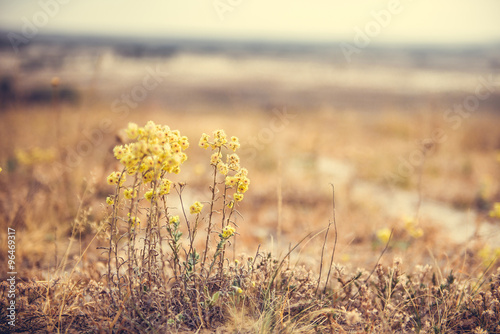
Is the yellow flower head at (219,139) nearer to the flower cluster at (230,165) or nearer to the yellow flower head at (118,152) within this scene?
the flower cluster at (230,165)

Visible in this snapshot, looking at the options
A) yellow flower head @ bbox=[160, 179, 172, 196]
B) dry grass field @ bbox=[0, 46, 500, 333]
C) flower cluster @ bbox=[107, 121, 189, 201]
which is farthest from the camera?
dry grass field @ bbox=[0, 46, 500, 333]

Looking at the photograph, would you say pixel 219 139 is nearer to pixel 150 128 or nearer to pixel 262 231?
pixel 150 128

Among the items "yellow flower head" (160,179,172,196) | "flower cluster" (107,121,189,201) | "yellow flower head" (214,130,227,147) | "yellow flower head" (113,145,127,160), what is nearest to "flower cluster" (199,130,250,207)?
"yellow flower head" (214,130,227,147)

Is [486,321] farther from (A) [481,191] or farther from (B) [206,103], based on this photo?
(B) [206,103]

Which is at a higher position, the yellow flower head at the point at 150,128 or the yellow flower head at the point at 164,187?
the yellow flower head at the point at 150,128

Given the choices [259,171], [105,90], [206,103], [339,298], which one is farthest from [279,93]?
[339,298]

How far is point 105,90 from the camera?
870 inches

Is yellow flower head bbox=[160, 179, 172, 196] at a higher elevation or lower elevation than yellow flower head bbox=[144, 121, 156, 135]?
lower

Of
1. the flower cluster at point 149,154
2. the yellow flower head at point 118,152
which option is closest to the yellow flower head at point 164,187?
the flower cluster at point 149,154

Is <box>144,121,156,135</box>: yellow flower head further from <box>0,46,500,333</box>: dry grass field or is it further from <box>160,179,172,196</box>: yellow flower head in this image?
<box>160,179,172,196</box>: yellow flower head

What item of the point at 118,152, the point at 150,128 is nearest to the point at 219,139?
the point at 150,128

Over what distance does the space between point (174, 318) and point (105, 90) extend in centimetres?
2340

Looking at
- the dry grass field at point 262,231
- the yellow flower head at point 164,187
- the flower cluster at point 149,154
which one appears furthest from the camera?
the dry grass field at point 262,231

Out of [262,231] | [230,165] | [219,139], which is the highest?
[219,139]
